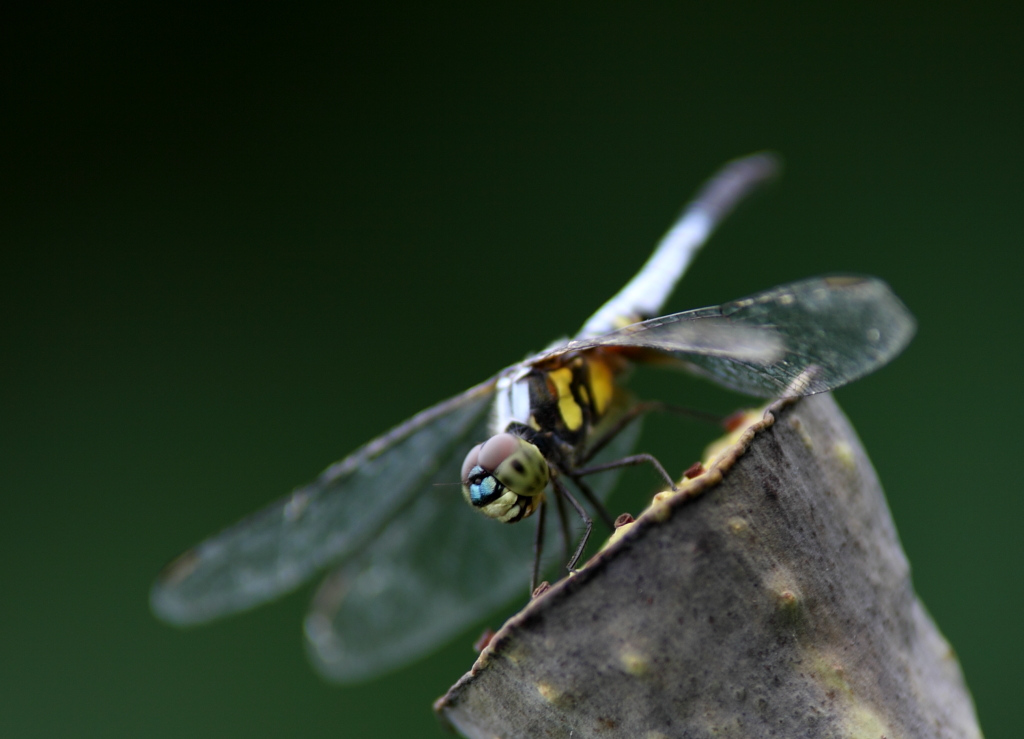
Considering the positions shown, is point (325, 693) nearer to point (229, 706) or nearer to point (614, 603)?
point (229, 706)

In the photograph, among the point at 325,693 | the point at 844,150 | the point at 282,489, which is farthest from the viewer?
the point at 844,150

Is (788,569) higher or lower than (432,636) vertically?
higher

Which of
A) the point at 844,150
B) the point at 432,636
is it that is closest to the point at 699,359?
the point at 432,636

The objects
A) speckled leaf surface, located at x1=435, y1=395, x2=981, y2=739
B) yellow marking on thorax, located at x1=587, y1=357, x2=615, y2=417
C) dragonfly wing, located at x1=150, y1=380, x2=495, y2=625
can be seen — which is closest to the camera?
speckled leaf surface, located at x1=435, y1=395, x2=981, y2=739

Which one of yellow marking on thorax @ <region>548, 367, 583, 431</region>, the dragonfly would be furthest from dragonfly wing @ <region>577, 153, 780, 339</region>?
yellow marking on thorax @ <region>548, 367, 583, 431</region>

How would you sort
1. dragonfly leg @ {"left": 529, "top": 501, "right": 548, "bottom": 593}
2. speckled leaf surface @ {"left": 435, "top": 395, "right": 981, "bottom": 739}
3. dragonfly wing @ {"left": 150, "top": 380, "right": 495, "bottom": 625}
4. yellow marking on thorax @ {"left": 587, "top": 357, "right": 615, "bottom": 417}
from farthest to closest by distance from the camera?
dragonfly wing @ {"left": 150, "top": 380, "right": 495, "bottom": 625} < yellow marking on thorax @ {"left": 587, "top": 357, "right": 615, "bottom": 417} < dragonfly leg @ {"left": 529, "top": 501, "right": 548, "bottom": 593} < speckled leaf surface @ {"left": 435, "top": 395, "right": 981, "bottom": 739}

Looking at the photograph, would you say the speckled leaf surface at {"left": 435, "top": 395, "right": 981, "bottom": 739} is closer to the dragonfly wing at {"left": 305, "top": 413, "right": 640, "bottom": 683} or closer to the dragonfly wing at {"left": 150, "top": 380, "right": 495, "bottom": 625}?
the dragonfly wing at {"left": 150, "top": 380, "right": 495, "bottom": 625}

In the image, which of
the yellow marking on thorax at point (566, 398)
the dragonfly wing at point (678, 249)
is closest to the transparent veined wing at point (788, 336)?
the yellow marking on thorax at point (566, 398)
